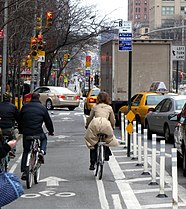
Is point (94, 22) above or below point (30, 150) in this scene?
above

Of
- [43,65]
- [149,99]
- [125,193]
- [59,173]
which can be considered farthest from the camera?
[43,65]

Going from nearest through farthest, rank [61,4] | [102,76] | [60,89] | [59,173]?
[59,173] → [102,76] → [61,4] → [60,89]

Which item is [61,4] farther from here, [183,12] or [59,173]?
[183,12]

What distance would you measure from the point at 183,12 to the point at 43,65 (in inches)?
2720

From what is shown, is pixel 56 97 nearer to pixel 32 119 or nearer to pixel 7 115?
pixel 7 115

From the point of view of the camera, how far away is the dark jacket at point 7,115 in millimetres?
12195

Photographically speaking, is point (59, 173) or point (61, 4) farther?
point (61, 4)

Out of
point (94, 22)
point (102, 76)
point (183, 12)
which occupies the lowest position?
point (102, 76)

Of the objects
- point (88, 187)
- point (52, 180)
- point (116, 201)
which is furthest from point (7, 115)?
point (116, 201)

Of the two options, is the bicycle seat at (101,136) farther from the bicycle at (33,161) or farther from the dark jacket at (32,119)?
the bicycle at (33,161)

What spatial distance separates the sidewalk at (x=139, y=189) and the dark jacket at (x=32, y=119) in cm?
184

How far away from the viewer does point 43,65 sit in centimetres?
5031

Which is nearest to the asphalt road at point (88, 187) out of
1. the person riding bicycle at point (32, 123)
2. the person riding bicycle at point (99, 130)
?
the person riding bicycle at point (99, 130)

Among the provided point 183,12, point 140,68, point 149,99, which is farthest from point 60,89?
point 183,12
